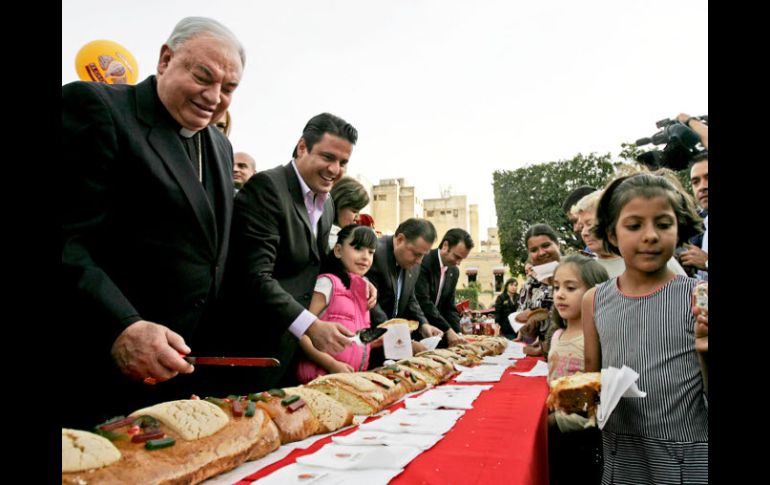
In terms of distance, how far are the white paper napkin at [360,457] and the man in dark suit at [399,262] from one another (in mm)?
2901

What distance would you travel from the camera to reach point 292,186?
257 centimetres

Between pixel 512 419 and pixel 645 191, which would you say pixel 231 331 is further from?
pixel 645 191

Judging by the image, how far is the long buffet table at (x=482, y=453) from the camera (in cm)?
113

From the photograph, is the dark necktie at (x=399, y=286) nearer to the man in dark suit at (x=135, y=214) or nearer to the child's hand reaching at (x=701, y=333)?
the man in dark suit at (x=135, y=214)

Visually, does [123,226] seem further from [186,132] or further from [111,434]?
[111,434]

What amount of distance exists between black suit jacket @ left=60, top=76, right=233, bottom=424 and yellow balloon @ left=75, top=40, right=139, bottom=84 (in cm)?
341

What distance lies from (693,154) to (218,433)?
11.8ft

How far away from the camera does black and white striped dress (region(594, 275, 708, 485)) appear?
1.60 m

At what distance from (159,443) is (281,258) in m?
1.40

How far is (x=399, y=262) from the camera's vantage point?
15.1 feet

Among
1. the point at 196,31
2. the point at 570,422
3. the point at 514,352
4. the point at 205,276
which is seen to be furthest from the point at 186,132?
the point at 514,352

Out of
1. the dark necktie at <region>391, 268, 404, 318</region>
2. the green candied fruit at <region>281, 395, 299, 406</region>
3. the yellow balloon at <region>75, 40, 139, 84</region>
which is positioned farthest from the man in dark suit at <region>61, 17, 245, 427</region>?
the yellow balloon at <region>75, 40, 139, 84</region>

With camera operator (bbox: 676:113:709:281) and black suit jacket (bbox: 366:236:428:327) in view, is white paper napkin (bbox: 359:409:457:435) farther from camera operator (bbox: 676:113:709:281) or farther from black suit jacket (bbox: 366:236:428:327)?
black suit jacket (bbox: 366:236:428:327)

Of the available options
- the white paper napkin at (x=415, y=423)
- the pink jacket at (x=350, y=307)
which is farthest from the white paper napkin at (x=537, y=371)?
the white paper napkin at (x=415, y=423)
